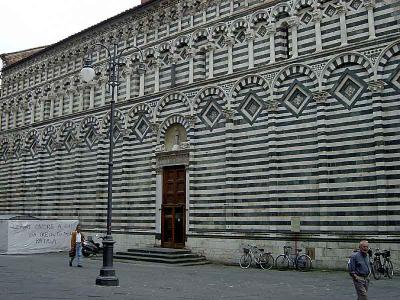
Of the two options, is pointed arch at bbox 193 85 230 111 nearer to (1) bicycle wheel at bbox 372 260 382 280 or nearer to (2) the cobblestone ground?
(2) the cobblestone ground

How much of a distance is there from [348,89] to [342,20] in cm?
238

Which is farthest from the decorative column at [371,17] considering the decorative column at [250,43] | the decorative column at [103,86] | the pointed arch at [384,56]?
the decorative column at [103,86]

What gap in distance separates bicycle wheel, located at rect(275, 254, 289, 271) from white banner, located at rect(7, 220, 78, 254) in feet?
39.0

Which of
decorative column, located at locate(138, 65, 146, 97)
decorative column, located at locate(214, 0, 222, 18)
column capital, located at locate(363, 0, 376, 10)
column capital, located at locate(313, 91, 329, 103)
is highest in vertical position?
decorative column, located at locate(214, 0, 222, 18)

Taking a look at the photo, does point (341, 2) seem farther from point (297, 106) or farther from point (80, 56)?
point (80, 56)

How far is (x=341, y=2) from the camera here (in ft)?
58.7

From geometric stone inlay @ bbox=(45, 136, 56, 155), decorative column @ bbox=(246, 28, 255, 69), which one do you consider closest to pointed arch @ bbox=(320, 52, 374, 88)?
decorative column @ bbox=(246, 28, 255, 69)

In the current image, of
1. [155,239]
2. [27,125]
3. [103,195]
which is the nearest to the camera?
[155,239]

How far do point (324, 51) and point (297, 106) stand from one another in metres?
2.07

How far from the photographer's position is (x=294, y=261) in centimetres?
1750

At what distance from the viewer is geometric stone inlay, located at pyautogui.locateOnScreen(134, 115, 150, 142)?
78.0 ft

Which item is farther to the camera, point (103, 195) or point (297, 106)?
point (103, 195)

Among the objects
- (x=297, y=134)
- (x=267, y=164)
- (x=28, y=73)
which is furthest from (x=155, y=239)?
(x=28, y=73)

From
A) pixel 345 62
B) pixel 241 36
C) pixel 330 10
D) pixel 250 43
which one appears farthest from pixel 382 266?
pixel 241 36
